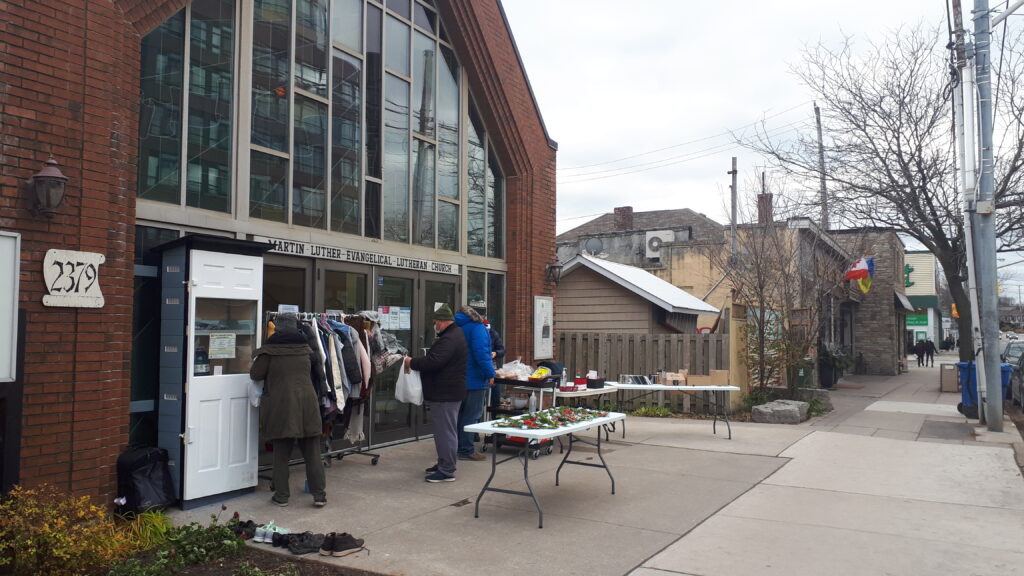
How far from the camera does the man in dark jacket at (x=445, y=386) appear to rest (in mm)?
7789

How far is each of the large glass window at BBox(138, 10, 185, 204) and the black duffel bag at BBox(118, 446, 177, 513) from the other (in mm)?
2400

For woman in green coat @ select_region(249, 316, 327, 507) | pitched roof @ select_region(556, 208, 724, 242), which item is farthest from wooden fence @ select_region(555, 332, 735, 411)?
pitched roof @ select_region(556, 208, 724, 242)

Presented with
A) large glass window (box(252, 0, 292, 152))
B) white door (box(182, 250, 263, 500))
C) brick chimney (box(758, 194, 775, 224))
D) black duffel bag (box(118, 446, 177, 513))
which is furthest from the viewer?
brick chimney (box(758, 194, 775, 224))

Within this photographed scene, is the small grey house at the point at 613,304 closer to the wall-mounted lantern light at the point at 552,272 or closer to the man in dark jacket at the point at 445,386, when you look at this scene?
the wall-mounted lantern light at the point at 552,272

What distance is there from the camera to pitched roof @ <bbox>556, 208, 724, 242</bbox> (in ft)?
138

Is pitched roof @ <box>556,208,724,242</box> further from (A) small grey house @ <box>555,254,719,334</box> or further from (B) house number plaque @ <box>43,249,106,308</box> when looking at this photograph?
(B) house number plaque @ <box>43,249,106,308</box>

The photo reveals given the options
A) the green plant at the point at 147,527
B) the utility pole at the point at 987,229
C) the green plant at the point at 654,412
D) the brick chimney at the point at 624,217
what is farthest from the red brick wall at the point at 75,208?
the brick chimney at the point at 624,217

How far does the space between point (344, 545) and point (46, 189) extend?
3.53 metres

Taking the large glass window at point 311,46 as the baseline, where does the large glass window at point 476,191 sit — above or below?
below

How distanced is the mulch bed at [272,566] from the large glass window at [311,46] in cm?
549

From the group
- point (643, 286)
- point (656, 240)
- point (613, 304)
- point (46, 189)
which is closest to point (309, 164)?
point (46, 189)

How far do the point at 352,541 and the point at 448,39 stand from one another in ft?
27.1

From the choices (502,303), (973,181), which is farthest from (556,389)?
(973,181)

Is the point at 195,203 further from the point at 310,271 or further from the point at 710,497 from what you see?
the point at 710,497
